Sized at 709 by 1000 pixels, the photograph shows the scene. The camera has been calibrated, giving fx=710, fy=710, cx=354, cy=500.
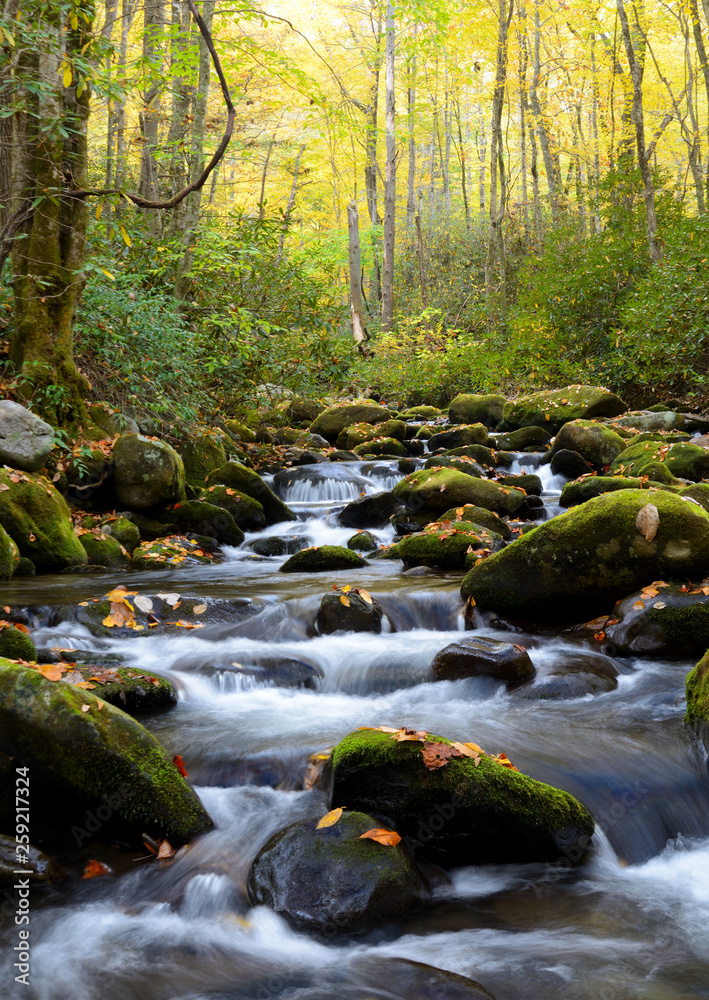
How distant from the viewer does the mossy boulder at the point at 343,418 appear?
17.0 m

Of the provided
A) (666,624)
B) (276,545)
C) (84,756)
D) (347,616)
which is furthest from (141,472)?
(666,624)

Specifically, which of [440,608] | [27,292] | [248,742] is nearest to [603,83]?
[27,292]

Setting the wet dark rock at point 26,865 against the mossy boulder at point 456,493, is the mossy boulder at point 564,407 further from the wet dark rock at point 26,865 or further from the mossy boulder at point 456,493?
the wet dark rock at point 26,865

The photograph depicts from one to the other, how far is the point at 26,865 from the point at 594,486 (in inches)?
320

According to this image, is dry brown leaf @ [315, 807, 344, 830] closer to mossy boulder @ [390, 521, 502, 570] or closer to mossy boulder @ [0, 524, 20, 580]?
mossy boulder @ [390, 521, 502, 570]

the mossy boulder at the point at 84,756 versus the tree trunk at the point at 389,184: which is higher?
the tree trunk at the point at 389,184

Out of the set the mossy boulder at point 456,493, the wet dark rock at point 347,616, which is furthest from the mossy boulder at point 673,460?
the wet dark rock at point 347,616

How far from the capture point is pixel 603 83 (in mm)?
24172

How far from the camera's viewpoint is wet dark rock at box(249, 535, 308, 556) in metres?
9.57

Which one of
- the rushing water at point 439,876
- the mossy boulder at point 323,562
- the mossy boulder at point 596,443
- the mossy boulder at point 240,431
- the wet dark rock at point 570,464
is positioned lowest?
the rushing water at point 439,876

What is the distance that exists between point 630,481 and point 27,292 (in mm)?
7865

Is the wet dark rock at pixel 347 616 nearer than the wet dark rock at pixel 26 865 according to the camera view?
No

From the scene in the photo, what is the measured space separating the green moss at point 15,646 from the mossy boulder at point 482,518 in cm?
532

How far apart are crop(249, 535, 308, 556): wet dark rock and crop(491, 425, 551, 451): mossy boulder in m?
6.05
